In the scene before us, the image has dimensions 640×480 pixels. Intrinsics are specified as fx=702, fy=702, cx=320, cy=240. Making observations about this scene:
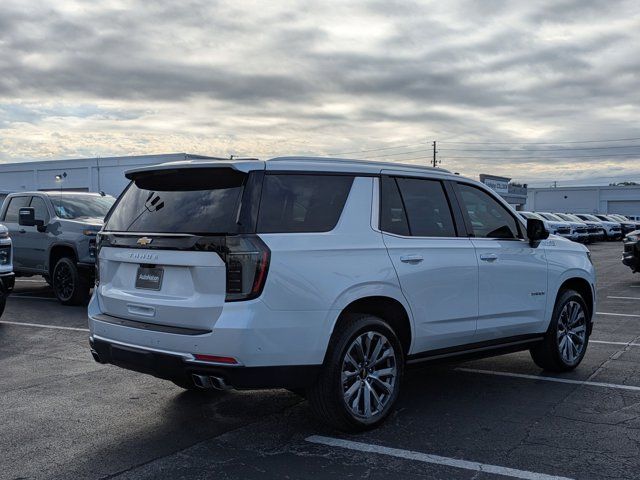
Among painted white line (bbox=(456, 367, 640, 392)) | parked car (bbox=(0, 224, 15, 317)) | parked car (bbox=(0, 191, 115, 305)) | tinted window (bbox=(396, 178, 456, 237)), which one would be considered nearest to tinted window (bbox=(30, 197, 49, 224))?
parked car (bbox=(0, 191, 115, 305))

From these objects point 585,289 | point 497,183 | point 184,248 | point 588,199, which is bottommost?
point 585,289

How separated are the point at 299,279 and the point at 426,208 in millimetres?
1634

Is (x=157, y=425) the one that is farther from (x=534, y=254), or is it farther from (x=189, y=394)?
(x=534, y=254)

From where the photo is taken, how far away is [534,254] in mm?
6609

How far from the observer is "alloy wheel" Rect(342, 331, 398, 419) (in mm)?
4938

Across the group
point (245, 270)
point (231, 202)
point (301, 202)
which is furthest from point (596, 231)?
point (245, 270)

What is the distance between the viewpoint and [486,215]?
6352 mm

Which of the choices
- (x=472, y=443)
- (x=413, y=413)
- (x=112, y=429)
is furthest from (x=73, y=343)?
(x=472, y=443)

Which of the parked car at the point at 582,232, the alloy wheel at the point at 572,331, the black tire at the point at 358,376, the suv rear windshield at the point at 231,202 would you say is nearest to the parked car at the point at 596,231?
the parked car at the point at 582,232

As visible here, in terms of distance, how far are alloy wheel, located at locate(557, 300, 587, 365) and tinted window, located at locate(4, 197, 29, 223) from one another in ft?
33.2

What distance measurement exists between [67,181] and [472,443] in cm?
4867

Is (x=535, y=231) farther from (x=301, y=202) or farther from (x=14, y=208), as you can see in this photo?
(x=14, y=208)

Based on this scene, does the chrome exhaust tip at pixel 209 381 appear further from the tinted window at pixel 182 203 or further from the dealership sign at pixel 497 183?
the dealership sign at pixel 497 183

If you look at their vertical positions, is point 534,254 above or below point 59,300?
above
